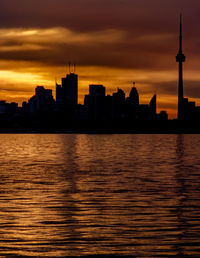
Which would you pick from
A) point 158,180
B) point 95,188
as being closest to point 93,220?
point 95,188

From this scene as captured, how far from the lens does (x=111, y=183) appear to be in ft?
165

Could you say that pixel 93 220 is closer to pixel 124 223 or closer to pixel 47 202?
pixel 124 223

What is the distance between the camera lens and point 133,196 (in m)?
38.2

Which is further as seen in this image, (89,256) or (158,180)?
(158,180)

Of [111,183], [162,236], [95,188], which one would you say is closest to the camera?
[162,236]

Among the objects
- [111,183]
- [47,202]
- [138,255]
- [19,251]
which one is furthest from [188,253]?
[111,183]

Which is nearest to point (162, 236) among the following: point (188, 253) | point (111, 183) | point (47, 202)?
point (188, 253)

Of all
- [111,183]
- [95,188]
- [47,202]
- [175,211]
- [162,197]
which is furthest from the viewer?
[111,183]

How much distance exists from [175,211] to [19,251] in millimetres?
12863

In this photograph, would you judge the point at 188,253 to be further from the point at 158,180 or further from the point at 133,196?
the point at 158,180

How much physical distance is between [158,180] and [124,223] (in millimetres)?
27061

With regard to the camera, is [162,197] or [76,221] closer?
[76,221]

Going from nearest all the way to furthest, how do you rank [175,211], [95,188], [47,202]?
[175,211] < [47,202] < [95,188]

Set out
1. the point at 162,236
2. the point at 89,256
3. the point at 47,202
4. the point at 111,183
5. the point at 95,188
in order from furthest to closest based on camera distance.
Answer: the point at 111,183 → the point at 95,188 → the point at 47,202 → the point at 162,236 → the point at 89,256
